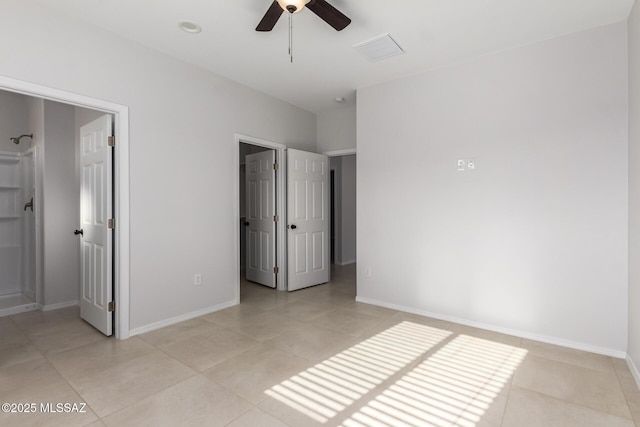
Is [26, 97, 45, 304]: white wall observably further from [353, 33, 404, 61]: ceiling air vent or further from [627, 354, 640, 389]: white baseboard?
[627, 354, 640, 389]: white baseboard

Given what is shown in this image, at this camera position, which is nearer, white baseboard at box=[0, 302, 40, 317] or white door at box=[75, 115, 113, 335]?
white door at box=[75, 115, 113, 335]

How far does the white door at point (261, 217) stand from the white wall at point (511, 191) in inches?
56.2

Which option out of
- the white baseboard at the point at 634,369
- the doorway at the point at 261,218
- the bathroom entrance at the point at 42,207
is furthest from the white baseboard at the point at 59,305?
the white baseboard at the point at 634,369

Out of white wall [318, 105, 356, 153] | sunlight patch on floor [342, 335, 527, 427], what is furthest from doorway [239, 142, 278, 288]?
sunlight patch on floor [342, 335, 527, 427]

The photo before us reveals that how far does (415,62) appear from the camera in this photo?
11.1 ft

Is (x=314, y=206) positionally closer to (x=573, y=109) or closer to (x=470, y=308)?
(x=470, y=308)

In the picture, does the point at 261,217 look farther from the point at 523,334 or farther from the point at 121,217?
the point at 523,334

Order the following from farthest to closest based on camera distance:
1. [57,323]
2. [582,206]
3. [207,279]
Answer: [207,279], [57,323], [582,206]


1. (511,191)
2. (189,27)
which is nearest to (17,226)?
(189,27)

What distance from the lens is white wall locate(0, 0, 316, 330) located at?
2521 mm

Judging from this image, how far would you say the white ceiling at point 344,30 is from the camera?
2457 mm

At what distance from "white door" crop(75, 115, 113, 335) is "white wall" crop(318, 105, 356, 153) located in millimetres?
3013

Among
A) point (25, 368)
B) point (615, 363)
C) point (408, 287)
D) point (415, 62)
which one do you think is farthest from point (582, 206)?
point (25, 368)

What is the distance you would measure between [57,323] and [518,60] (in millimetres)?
5204
